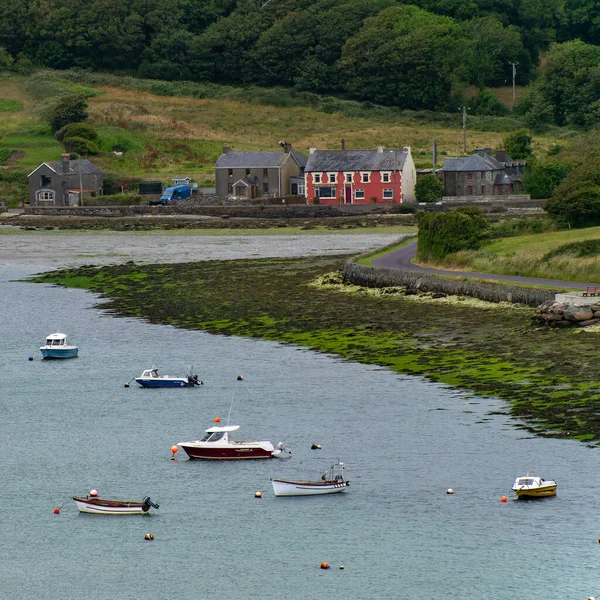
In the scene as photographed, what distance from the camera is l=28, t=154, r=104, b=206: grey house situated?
150m

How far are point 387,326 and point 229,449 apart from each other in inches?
888

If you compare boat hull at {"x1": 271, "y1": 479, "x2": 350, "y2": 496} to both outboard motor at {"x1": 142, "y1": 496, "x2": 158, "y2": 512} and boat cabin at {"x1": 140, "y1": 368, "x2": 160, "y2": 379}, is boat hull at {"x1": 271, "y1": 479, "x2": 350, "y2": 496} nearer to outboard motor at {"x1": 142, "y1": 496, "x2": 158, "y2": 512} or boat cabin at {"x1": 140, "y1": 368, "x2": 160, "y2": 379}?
outboard motor at {"x1": 142, "y1": 496, "x2": 158, "y2": 512}

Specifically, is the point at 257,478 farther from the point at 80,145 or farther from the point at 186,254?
the point at 80,145

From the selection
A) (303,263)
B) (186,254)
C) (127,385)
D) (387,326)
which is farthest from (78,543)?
(186,254)

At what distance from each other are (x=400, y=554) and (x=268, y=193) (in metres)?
118

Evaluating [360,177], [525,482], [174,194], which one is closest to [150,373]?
[525,482]

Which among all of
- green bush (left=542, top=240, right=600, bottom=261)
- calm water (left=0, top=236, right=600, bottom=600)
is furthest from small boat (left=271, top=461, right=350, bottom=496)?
green bush (left=542, top=240, right=600, bottom=261)

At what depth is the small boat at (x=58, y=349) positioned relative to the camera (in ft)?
202

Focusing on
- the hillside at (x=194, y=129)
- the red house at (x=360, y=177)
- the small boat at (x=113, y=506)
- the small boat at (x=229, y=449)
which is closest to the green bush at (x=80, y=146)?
the hillside at (x=194, y=129)

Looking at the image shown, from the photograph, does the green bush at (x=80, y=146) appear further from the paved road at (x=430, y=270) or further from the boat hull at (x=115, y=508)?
the boat hull at (x=115, y=508)

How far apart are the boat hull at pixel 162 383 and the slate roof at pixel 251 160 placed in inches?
3787

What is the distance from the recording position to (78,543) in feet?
117

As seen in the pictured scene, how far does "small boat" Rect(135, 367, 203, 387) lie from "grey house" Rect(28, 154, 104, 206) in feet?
322

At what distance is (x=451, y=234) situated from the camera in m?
79.7
